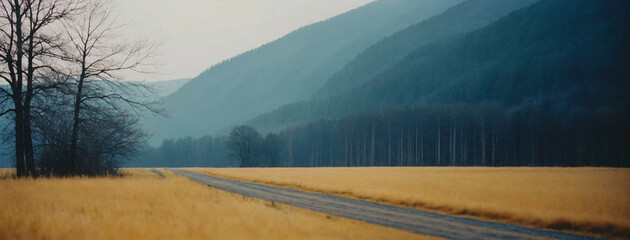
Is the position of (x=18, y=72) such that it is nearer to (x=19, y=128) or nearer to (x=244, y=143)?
(x=19, y=128)

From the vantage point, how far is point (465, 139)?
83.4 meters

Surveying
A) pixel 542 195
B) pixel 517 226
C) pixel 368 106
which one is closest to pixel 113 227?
pixel 517 226

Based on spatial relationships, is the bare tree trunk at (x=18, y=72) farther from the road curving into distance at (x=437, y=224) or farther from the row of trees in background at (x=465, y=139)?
the row of trees in background at (x=465, y=139)

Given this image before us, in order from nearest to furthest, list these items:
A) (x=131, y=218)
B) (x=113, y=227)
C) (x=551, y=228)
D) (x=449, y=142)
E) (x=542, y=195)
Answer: (x=113, y=227) < (x=131, y=218) < (x=551, y=228) < (x=542, y=195) < (x=449, y=142)

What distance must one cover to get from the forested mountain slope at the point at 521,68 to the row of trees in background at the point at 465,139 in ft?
72.6

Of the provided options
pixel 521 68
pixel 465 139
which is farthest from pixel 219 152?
pixel 521 68

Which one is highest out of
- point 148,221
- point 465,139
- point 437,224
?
point 465,139

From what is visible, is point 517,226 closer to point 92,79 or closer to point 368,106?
point 92,79

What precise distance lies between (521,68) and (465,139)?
74706 mm

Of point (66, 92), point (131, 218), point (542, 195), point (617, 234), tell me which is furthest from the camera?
point (66, 92)

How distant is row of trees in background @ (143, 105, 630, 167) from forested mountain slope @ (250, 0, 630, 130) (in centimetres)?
2212

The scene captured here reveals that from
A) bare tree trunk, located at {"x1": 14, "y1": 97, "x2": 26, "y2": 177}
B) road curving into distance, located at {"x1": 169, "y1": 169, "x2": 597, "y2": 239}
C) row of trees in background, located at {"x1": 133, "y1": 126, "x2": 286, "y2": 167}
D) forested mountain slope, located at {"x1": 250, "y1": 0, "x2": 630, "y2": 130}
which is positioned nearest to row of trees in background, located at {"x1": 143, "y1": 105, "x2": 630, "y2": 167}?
row of trees in background, located at {"x1": 133, "y1": 126, "x2": 286, "y2": 167}

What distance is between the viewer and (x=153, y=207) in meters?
13.6

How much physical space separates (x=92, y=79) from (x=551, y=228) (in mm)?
26155
